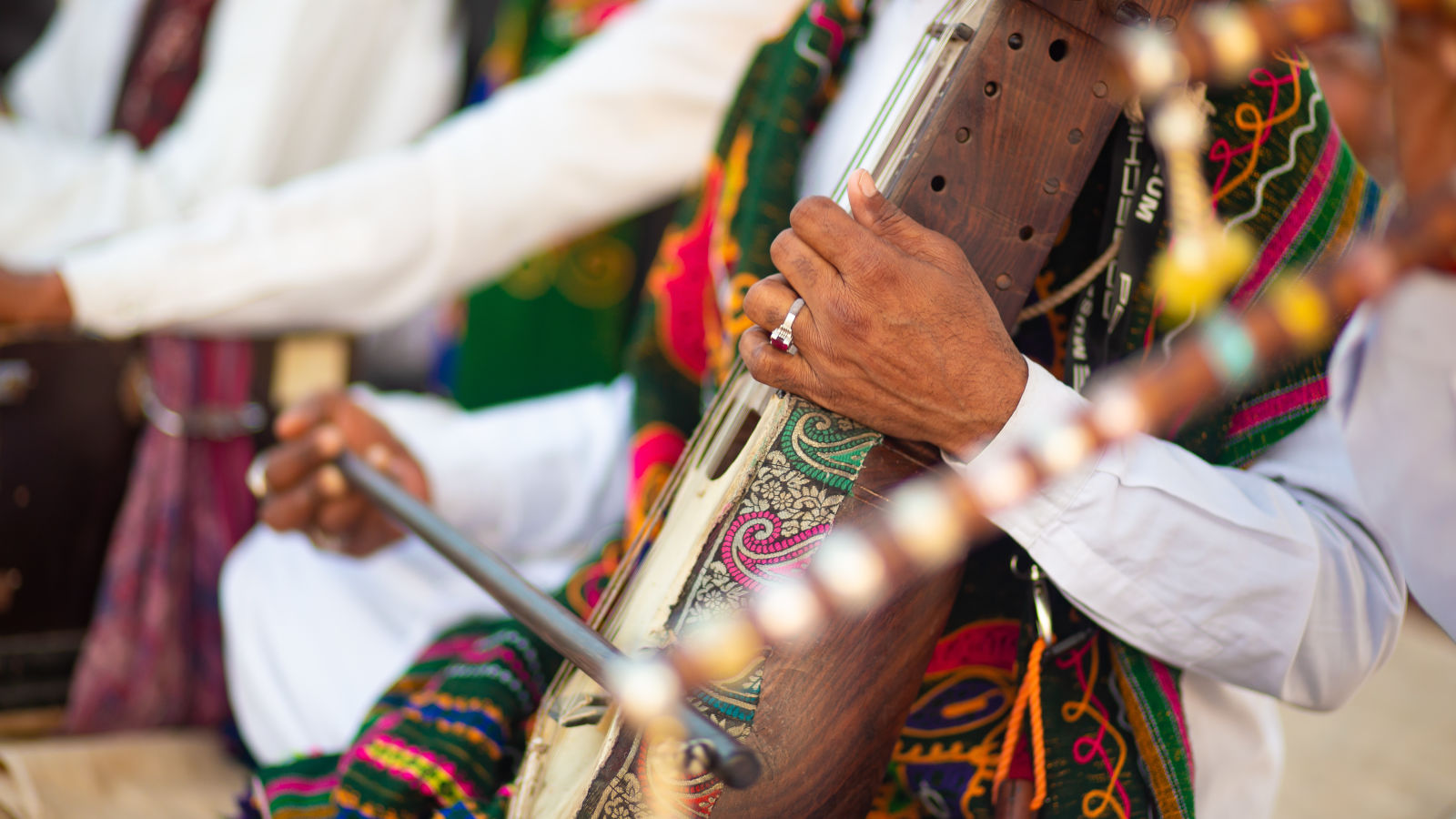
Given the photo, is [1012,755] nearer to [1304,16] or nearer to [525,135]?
[1304,16]

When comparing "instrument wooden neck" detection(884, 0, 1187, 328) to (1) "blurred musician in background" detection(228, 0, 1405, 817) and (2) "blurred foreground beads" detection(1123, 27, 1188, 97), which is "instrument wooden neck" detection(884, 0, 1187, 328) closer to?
(1) "blurred musician in background" detection(228, 0, 1405, 817)

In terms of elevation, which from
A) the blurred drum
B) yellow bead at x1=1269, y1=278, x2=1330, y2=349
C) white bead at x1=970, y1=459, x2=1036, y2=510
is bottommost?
the blurred drum

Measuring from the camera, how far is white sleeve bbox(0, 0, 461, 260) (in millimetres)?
1689

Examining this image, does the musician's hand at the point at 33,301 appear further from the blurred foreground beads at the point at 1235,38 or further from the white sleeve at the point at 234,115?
the blurred foreground beads at the point at 1235,38

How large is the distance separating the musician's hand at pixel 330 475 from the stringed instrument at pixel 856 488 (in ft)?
2.00

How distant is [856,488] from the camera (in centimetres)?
68

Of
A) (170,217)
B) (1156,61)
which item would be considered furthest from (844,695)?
(170,217)

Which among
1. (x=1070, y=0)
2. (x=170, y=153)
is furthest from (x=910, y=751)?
(x=170, y=153)

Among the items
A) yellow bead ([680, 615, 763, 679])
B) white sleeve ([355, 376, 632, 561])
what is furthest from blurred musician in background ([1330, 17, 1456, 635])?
white sleeve ([355, 376, 632, 561])

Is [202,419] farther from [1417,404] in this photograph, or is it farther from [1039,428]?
[1417,404]

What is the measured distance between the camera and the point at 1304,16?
39 centimetres

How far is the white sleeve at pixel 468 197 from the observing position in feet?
4.72

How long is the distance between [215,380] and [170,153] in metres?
0.47

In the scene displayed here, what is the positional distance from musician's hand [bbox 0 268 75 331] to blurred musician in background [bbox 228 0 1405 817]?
29.9 inches
